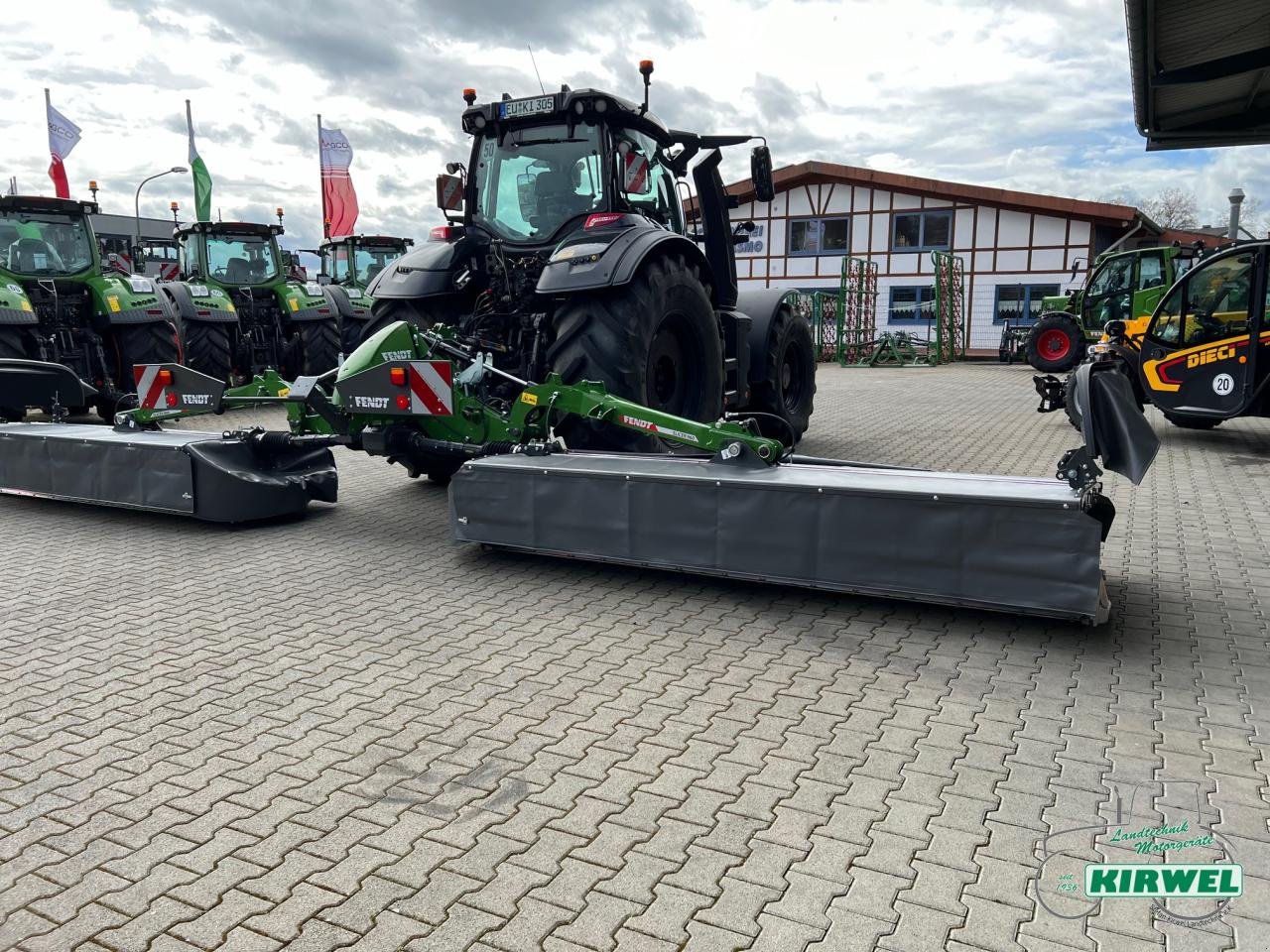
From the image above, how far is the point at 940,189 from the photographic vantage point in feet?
82.8

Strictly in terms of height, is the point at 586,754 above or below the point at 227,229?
below

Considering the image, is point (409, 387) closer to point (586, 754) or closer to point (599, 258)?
point (599, 258)

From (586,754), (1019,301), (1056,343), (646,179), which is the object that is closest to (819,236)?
(1019,301)

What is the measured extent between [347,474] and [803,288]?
22.0 meters

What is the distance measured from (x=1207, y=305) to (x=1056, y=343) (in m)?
8.49

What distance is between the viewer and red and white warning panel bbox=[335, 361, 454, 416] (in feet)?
17.5

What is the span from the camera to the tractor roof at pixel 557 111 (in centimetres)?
614

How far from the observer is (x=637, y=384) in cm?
557

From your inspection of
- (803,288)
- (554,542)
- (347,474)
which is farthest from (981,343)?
(554,542)

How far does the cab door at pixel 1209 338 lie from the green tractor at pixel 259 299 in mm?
10666

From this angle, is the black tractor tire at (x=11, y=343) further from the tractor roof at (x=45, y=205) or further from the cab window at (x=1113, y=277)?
the cab window at (x=1113, y=277)

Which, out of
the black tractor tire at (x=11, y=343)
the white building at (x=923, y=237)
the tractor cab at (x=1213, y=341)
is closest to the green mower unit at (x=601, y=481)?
the black tractor tire at (x=11, y=343)

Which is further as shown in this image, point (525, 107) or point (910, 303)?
point (910, 303)

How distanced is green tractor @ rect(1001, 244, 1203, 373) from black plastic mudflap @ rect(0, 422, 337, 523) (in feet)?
48.1
